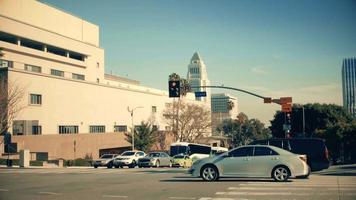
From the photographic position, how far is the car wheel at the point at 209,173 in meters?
17.6

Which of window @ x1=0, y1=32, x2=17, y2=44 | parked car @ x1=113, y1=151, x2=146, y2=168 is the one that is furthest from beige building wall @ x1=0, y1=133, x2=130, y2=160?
window @ x1=0, y1=32, x2=17, y2=44

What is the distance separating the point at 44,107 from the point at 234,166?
47.5 m

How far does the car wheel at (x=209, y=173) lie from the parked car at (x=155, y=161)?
21.9m

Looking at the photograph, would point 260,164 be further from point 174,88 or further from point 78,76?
point 78,76

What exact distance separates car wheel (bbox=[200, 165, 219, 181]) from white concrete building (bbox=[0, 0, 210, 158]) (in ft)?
134

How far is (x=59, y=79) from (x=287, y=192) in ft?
181

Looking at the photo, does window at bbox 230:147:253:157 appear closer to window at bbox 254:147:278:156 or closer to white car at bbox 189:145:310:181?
white car at bbox 189:145:310:181

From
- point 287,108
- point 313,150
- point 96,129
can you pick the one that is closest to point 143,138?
→ point 96,129

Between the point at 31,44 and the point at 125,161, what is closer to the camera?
the point at 125,161

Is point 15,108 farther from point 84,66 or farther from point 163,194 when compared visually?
point 163,194

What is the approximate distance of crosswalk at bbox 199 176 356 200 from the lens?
40.8 feet

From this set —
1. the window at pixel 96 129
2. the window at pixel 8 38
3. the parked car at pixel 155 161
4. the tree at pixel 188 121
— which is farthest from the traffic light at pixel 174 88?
the tree at pixel 188 121

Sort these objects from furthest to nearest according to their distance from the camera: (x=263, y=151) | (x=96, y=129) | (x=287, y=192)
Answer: (x=96, y=129) < (x=263, y=151) < (x=287, y=192)

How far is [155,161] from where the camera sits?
1558 inches
